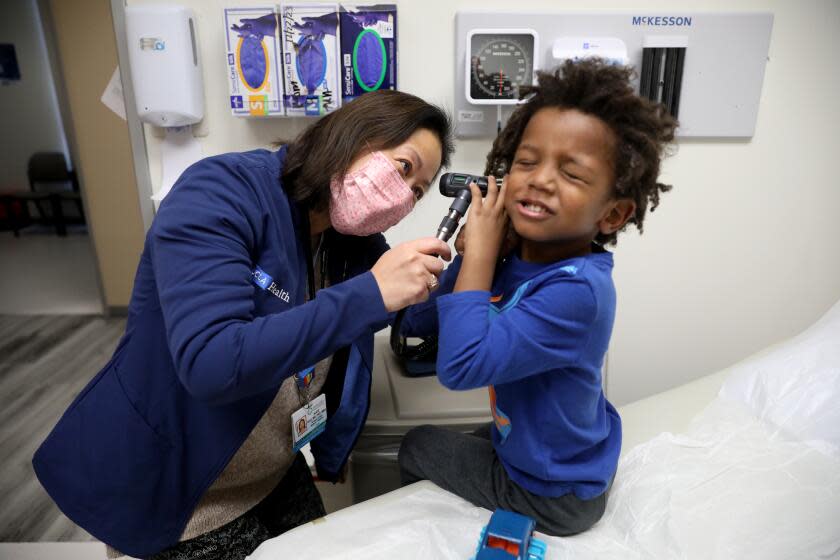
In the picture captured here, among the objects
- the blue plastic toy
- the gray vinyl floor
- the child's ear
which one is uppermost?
the child's ear

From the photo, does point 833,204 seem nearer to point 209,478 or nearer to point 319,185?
point 319,185

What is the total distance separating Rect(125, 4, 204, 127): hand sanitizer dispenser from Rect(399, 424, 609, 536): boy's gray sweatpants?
107cm

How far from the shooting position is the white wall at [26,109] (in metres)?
5.86

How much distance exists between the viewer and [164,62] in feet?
4.64

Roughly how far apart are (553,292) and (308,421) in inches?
22.7

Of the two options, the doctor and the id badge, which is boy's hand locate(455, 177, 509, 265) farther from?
the id badge

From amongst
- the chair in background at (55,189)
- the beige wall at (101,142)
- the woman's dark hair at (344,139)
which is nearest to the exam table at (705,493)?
the woman's dark hair at (344,139)

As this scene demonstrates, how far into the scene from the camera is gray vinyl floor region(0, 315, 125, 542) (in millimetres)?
1786

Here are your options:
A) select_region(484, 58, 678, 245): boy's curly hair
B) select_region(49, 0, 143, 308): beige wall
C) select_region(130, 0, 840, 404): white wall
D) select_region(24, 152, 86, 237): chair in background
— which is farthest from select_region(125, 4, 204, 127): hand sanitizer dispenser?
select_region(24, 152, 86, 237): chair in background

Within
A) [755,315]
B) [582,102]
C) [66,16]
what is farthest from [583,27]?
[66,16]

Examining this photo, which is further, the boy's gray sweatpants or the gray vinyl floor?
the gray vinyl floor

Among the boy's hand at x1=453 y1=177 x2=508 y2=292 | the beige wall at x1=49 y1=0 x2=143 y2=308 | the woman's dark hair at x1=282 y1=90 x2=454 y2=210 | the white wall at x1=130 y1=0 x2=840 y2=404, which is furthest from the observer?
the beige wall at x1=49 y1=0 x2=143 y2=308

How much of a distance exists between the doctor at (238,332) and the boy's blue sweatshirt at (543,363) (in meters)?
0.12

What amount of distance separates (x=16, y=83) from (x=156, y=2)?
6.09 metres
